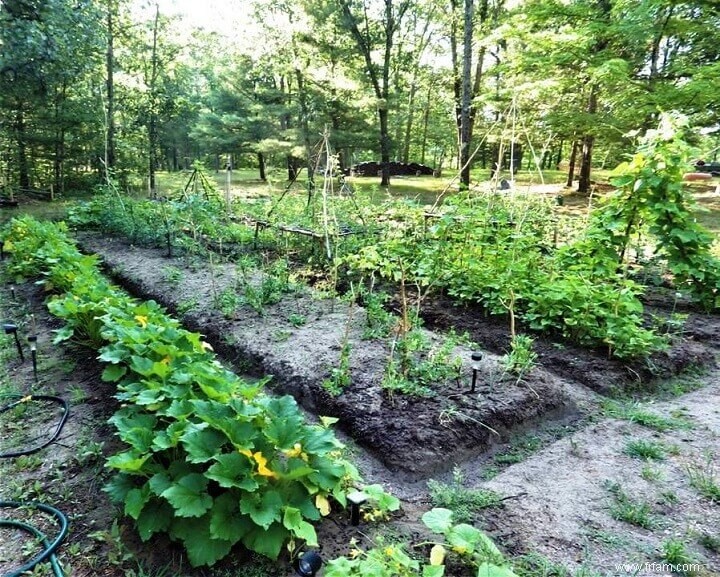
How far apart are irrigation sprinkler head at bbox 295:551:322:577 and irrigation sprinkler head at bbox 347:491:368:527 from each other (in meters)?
0.25

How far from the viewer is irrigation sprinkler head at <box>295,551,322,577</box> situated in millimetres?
1482

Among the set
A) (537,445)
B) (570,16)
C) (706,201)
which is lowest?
(537,445)

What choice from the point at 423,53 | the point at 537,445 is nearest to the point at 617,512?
the point at 537,445

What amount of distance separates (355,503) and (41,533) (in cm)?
122

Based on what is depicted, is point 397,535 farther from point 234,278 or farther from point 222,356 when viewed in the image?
point 234,278

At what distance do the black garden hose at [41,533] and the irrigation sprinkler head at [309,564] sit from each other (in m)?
0.83

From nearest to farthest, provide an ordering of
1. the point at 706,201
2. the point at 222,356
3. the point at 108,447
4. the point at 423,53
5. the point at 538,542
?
the point at 538,542 → the point at 108,447 → the point at 222,356 → the point at 706,201 → the point at 423,53

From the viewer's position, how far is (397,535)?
1768 millimetres

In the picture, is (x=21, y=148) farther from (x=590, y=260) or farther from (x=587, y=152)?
(x=587, y=152)

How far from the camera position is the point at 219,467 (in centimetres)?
155

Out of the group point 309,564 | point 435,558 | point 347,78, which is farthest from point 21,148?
point 435,558

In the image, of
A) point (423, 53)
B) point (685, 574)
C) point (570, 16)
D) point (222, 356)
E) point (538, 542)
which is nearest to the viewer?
point (685, 574)

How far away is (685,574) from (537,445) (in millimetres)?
1000

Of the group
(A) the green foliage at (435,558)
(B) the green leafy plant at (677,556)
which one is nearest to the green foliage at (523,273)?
(B) the green leafy plant at (677,556)
